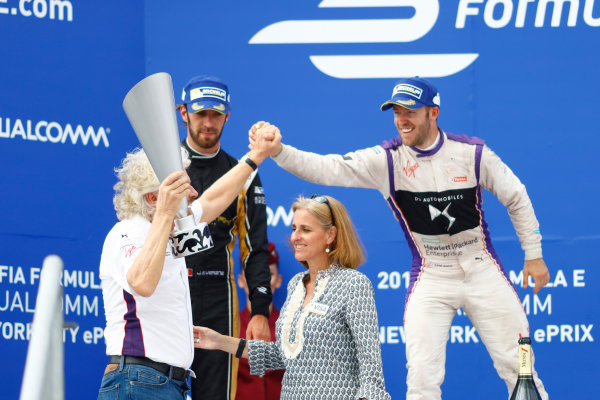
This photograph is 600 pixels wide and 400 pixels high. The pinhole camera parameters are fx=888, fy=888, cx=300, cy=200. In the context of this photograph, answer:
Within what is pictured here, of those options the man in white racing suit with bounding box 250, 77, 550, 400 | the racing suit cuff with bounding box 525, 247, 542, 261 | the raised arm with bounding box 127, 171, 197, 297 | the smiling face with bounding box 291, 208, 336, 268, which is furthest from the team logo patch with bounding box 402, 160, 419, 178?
the raised arm with bounding box 127, 171, 197, 297

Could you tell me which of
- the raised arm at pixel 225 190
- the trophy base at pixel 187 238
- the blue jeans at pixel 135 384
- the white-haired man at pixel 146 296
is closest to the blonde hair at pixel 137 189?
the white-haired man at pixel 146 296

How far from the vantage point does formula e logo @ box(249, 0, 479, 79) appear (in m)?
4.85

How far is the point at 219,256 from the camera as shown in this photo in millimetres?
3811

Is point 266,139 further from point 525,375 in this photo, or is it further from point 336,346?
point 525,375

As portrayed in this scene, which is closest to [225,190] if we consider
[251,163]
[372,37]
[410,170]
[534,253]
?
[251,163]

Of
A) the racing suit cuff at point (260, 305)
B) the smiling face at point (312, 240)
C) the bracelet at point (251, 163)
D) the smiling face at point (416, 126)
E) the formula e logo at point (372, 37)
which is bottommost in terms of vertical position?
the racing suit cuff at point (260, 305)

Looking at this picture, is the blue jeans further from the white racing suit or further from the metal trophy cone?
the white racing suit

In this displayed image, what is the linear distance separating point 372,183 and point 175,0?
1773 mm

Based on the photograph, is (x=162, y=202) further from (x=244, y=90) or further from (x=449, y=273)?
(x=244, y=90)

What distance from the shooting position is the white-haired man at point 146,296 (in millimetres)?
2566

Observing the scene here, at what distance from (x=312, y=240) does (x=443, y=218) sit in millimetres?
856

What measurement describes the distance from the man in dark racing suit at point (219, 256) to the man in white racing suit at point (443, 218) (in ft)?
1.20

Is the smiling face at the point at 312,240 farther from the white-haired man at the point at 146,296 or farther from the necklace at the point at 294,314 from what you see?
the white-haired man at the point at 146,296

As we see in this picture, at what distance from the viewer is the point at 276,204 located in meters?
4.89
